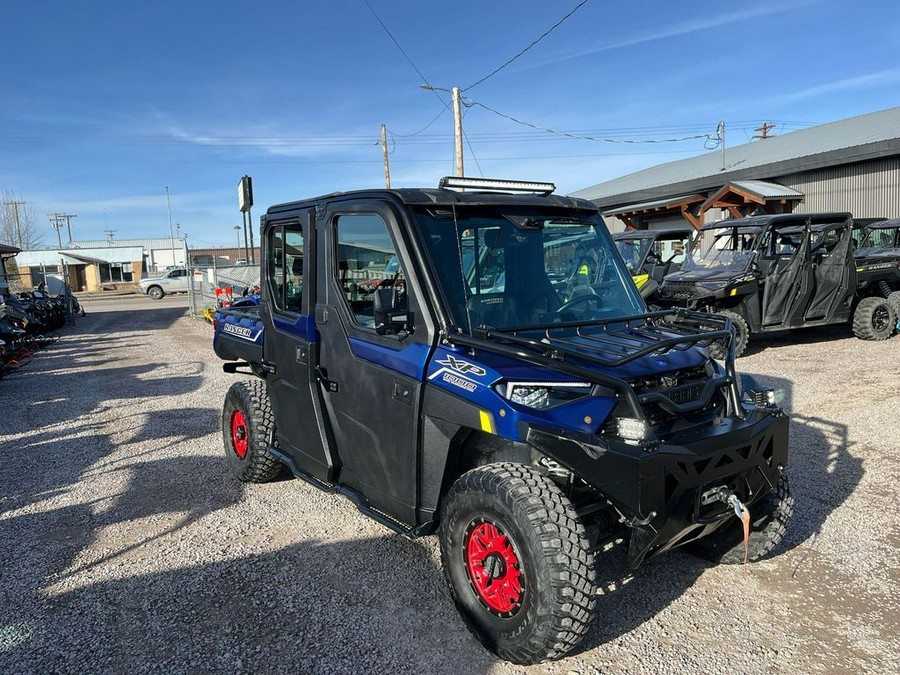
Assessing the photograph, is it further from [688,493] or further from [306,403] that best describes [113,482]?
[688,493]

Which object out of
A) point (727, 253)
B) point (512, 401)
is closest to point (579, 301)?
point (512, 401)

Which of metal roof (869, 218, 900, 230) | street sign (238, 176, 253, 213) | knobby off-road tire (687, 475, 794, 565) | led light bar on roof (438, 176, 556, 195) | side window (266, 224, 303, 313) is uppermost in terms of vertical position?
street sign (238, 176, 253, 213)

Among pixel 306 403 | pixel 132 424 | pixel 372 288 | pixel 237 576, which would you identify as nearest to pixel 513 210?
pixel 372 288

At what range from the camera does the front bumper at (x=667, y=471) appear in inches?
109

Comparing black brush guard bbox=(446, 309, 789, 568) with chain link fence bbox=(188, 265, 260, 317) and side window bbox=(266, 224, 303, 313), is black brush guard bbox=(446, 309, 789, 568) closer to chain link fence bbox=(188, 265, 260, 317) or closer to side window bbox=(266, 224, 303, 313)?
side window bbox=(266, 224, 303, 313)

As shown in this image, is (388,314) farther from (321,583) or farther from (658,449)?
(321,583)

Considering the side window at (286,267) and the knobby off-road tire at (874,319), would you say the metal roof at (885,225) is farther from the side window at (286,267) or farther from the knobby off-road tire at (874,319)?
the side window at (286,267)

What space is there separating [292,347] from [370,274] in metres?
0.88

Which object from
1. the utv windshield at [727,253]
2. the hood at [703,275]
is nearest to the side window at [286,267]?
the hood at [703,275]

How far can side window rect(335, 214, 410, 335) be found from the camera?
347cm

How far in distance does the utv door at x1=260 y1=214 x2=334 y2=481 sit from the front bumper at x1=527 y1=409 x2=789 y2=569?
1864 mm

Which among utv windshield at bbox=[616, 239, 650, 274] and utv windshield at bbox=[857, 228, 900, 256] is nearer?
utv windshield at bbox=[616, 239, 650, 274]

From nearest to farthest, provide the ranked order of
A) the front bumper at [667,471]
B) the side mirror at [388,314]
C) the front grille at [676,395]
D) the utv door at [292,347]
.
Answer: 1. the front bumper at [667,471]
2. the front grille at [676,395]
3. the side mirror at [388,314]
4. the utv door at [292,347]

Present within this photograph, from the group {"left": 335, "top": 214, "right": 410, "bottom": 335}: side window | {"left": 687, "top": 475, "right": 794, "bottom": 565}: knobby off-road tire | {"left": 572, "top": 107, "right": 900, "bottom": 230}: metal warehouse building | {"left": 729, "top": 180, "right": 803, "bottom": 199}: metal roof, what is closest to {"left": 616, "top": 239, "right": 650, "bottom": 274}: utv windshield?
{"left": 572, "top": 107, "right": 900, "bottom": 230}: metal warehouse building
